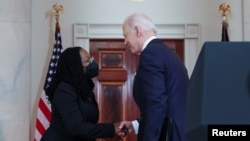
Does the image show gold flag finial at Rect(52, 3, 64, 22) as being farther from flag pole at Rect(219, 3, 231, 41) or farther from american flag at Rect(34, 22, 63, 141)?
flag pole at Rect(219, 3, 231, 41)

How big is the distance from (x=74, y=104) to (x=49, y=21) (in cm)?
296

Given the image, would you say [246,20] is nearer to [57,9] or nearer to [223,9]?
[223,9]

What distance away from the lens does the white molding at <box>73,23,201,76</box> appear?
19.9ft

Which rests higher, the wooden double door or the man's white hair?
the man's white hair

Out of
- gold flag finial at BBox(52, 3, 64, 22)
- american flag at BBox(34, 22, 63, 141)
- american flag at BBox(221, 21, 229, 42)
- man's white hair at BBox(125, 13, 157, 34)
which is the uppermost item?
gold flag finial at BBox(52, 3, 64, 22)

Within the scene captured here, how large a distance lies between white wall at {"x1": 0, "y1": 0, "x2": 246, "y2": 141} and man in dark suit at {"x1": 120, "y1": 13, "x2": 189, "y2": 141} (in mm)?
3033

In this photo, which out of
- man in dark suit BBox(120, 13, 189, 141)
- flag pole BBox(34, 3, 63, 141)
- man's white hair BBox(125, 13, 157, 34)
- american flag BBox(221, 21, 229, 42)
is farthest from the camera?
american flag BBox(221, 21, 229, 42)

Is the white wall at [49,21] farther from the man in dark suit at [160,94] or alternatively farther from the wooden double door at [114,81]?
the man in dark suit at [160,94]

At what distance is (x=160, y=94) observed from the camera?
2670 mm

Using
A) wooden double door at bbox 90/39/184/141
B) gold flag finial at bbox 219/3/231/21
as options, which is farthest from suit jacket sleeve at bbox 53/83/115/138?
gold flag finial at bbox 219/3/231/21

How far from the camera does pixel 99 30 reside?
6.10 meters

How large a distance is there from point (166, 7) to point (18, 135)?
2.23 meters

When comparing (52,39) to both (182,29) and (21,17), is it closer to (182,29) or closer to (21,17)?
(21,17)

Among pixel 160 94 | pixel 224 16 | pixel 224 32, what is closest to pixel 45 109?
pixel 224 32
